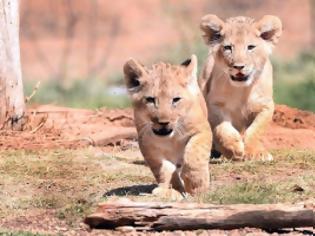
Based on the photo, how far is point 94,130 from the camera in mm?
12414

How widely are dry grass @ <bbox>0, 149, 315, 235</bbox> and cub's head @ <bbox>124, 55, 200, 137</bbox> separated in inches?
21.3

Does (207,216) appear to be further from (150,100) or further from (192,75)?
(192,75)

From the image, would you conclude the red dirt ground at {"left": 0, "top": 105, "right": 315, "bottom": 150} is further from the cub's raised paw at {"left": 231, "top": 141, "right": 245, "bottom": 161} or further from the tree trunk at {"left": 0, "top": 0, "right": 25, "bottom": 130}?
the cub's raised paw at {"left": 231, "top": 141, "right": 245, "bottom": 161}

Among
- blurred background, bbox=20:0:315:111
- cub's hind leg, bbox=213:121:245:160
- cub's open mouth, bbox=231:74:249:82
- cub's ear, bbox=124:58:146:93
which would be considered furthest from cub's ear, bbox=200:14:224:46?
blurred background, bbox=20:0:315:111

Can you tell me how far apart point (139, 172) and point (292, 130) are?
Result: 321 cm

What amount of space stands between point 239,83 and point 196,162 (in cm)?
231

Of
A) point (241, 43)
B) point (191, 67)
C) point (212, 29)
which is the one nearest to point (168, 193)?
point (191, 67)

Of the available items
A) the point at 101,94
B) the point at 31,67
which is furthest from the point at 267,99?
the point at 31,67

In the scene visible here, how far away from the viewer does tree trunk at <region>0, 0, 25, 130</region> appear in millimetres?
11719

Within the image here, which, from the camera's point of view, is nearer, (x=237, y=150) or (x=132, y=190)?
(x=132, y=190)

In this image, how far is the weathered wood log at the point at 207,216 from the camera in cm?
752

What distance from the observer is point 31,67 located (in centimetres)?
2377

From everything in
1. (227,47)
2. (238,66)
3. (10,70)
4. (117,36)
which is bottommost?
(117,36)

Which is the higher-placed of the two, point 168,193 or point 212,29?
point 212,29
